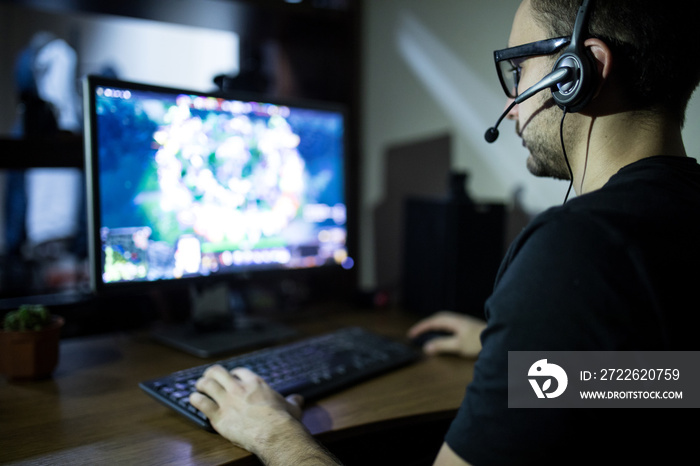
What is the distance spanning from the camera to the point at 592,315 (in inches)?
20.2

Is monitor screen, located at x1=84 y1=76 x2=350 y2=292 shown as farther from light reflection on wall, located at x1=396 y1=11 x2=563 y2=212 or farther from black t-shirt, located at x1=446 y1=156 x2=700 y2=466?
black t-shirt, located at x1=446 y1=156 x2=700 y2=466

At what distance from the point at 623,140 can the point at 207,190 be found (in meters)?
0.80

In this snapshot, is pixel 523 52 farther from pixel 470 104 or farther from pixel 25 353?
pixel 25 353

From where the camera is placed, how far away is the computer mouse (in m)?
1.17

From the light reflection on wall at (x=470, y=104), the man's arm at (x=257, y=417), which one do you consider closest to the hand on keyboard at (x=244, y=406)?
the man's arm at (x=257, y=417)

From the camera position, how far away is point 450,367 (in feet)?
3.47

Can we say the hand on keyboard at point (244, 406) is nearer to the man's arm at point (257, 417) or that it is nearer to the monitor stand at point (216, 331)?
the man's arm at point (257, 417)

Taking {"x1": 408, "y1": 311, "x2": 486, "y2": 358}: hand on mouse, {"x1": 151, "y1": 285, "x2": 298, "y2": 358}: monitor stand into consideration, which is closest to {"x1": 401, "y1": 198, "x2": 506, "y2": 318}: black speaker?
{"x1": 408, "y1": 311, "x2": 486, "y2": 358}: hand on mouse

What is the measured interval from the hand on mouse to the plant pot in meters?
0.73

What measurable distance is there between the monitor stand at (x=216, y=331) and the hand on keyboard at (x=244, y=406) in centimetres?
25

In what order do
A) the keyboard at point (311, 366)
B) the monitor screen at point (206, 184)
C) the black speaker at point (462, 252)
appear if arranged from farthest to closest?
the black speaker at point (462, 252)
the monitor screen at point (206, 184)
the keyboard at point (311, 366)

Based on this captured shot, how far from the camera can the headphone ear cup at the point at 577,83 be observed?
663 mm

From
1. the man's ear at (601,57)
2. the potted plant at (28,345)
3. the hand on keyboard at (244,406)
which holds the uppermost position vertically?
the man's ear at (601,57)

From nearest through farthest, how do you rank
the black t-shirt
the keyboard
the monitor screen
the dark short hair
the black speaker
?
the black t-shirt
the dark short hair
the keyboard
the monitor screen
the black speaker
